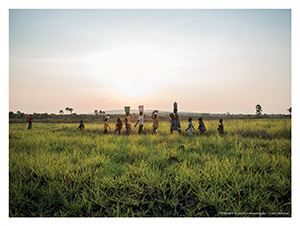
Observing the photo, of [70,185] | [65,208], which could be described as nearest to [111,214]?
[65,208]

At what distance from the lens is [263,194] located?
2.30 m

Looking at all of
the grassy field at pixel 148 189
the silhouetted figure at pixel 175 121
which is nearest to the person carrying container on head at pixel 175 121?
the silhouetted figure at pixel 175 121

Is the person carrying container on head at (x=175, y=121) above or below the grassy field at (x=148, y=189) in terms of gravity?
above

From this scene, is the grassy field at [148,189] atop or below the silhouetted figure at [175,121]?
below

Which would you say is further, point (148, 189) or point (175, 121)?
point (175, 121)

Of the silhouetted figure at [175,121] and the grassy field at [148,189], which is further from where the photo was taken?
the silhouetted figure at [175,121]

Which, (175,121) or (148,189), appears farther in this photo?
(175,121)

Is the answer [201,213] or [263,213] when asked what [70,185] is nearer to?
[201,213]

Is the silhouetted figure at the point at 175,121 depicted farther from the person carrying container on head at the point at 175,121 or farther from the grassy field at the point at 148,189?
the grassy field at the point at 148,189

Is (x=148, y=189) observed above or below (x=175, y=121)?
below

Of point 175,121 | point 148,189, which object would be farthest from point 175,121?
point 148,189

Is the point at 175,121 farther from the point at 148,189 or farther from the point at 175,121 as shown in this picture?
the point at 148,189
